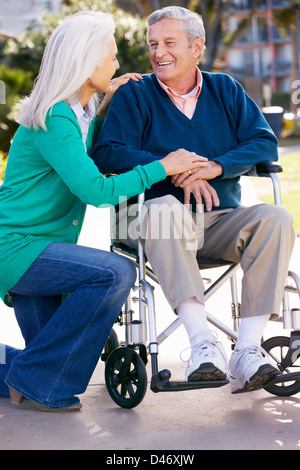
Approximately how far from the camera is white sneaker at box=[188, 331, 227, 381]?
2.98 m

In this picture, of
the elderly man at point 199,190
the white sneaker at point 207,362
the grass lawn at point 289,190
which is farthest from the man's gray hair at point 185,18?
the grass lawn at point 289,190

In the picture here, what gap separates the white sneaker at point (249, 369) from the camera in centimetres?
302

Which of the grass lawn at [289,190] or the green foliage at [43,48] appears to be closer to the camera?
the grass lawn at [289,190]

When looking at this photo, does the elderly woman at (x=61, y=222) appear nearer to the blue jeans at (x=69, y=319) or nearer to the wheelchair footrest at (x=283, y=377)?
the blue jeans at (x=69, y=319)

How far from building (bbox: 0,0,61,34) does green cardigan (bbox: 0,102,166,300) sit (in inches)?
1031

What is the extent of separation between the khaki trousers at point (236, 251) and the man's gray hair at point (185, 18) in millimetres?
1011

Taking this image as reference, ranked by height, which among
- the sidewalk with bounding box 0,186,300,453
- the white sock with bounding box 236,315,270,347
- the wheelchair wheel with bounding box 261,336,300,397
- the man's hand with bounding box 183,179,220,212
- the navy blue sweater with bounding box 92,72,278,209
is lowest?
the sidewalk with bounding box 0,186,300,453

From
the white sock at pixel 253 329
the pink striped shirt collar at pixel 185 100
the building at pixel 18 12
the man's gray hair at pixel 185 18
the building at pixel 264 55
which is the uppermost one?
the building at pixel 264 55

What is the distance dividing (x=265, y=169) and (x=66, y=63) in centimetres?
104

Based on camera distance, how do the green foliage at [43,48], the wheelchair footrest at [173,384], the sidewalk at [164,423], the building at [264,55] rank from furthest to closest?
the building at [264,55], the green foliage at [43,48], the wheelchair footrest at [173,384], the sidewalk at [164,423]

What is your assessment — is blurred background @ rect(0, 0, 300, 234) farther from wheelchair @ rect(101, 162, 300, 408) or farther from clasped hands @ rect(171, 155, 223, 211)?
wheelchair @ rect(101, 162, 300, 408)

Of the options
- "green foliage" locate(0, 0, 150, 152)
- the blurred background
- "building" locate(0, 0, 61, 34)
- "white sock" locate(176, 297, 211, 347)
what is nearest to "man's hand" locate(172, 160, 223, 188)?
"white sock" locate(176, 297, 211, 347)

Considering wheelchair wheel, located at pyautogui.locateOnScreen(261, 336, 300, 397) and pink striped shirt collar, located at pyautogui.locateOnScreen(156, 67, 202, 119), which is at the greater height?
pink striped shirt collar, located at pyautogui.locateOnScreen(156, 67, 202, 119)

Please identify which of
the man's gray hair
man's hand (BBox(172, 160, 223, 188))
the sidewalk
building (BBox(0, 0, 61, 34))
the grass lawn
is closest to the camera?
the sidewalk
